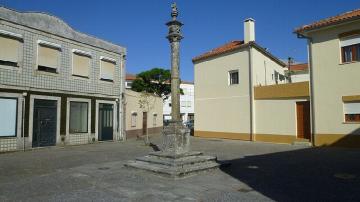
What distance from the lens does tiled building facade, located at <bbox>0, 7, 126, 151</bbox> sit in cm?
1544

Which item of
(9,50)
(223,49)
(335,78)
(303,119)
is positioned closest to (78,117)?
(9,50)

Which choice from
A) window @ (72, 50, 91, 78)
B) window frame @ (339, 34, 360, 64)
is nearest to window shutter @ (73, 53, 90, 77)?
window @ (72, 50, 91, 78)

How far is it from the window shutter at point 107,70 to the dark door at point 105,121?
1889 mm

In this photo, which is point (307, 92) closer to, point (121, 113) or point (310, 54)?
point (310, 54)

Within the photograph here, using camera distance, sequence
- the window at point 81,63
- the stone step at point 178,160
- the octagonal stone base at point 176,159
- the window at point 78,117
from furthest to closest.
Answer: the window at point 81,63 < the window at point 78,117 < the stone step at point 178,160 < the octagonal stone base at point 176,159

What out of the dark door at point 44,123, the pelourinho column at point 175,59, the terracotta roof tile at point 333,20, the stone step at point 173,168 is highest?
the terracotta roof tile at point 333,20

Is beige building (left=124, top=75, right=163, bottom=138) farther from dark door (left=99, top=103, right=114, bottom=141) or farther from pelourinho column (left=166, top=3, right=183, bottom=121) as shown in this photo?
pelourinho column (left=166, top=3, right=183, bottom=121)

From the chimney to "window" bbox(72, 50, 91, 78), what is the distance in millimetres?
11076

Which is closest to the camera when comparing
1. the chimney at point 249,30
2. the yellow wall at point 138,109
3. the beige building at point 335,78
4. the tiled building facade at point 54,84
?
the tiled building facade at point 54,84

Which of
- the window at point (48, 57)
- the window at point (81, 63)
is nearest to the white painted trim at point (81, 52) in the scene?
the window at point (81, 63)

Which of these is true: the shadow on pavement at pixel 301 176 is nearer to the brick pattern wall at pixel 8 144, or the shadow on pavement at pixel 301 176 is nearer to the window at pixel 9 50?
the brick pattern wall at pixel 8 144

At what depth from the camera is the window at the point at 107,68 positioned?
69.2 feet

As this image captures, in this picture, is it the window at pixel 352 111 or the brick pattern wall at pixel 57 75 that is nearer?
the brick pattern wall at pixel 57 75

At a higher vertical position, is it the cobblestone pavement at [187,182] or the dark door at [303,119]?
the dark door at [303,119]
